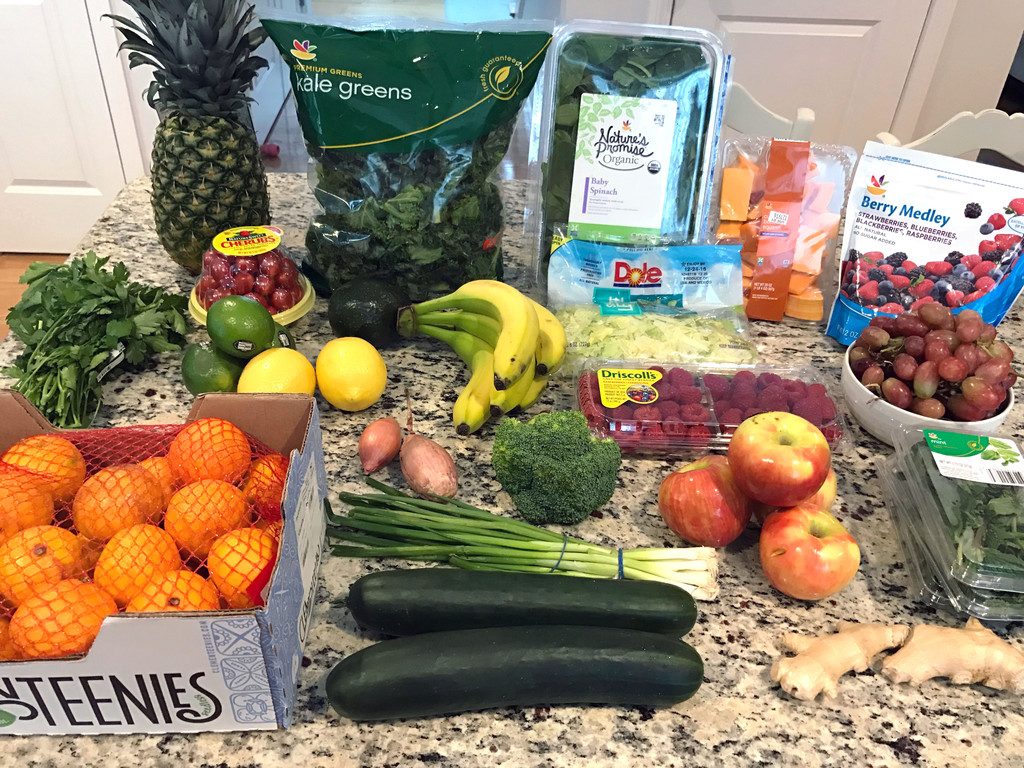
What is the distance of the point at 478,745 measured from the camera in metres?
0.75

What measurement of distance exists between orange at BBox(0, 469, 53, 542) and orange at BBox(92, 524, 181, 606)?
0.09 m

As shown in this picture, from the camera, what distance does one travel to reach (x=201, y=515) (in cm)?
77

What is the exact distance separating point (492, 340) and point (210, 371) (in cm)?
44

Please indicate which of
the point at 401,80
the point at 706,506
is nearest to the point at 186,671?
the point at 706,506

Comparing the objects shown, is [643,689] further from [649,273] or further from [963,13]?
[963,13]

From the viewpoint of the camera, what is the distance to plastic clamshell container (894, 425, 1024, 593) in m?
0.85

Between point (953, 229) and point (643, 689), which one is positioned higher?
point (953, 229)

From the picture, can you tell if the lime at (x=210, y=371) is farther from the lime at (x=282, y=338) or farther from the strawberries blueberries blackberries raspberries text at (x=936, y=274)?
the strawberries blueberries blackberries raspberries text at (x=936, y=274)

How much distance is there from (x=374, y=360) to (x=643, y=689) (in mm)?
642

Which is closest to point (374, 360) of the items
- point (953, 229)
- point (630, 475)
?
point (630, 475)

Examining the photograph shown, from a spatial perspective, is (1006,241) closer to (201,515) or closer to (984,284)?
(984,284)

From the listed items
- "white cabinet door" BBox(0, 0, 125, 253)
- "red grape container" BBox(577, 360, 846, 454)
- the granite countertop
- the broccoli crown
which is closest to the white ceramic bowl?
"red grape container" BBox(577, 360, 846, 454)

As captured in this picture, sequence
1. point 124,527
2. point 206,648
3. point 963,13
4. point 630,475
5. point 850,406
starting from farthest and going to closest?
point 963,13
point 850,406
point 630,475
point 124,527
point 206,648

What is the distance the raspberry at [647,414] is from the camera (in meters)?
1.10
